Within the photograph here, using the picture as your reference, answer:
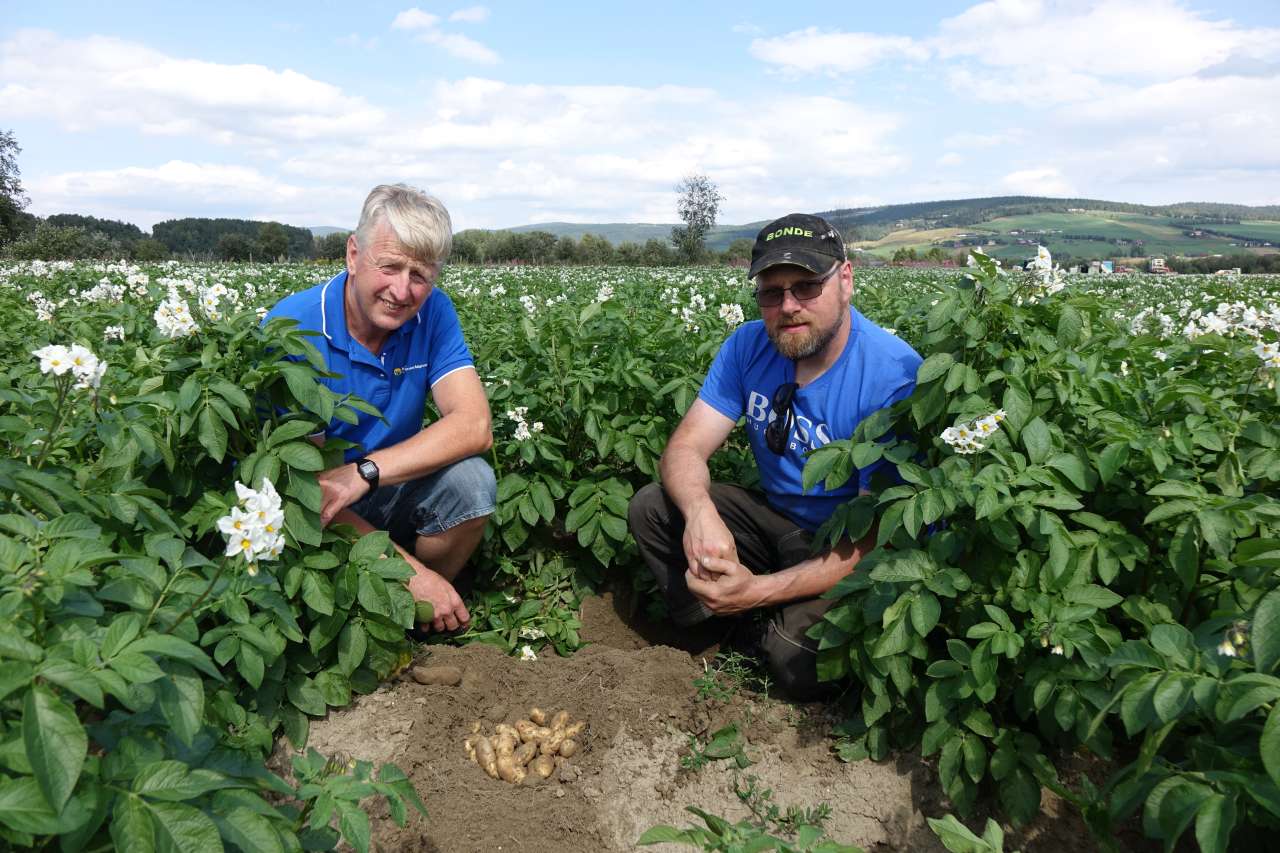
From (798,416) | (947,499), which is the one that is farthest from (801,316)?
(947,499)

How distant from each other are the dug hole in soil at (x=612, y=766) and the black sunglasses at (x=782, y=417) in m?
0.93

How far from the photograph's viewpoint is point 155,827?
127cm

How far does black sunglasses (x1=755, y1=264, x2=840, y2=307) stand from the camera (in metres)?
2.94

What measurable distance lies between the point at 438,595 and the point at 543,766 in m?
0.89

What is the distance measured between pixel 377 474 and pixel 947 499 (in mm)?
1921

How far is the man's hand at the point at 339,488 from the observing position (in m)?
2.71

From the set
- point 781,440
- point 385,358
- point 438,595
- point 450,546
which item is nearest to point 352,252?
point 385,358

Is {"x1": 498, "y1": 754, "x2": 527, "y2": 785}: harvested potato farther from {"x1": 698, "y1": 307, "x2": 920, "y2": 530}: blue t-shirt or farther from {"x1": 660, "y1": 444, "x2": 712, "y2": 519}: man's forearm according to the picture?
{"x1": 698, "y1": 307, "x2": 920, "y2": 530}: blue t-shirt

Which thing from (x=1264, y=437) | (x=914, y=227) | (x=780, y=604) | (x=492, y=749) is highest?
(x=914, y=227)

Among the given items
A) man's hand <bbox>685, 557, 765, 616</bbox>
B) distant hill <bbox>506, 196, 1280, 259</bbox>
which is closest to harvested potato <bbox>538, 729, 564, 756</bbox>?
man's hand <bbox>685, 557, 765, 616</bbox>

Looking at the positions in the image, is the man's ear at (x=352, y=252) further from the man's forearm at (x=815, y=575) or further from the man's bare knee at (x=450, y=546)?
the man's forearm at (x=815, y=575)

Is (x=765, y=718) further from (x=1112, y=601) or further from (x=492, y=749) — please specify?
(x=1112, y=601)

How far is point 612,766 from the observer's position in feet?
8.57

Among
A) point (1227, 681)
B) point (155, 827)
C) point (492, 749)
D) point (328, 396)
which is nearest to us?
point (155, 827)
